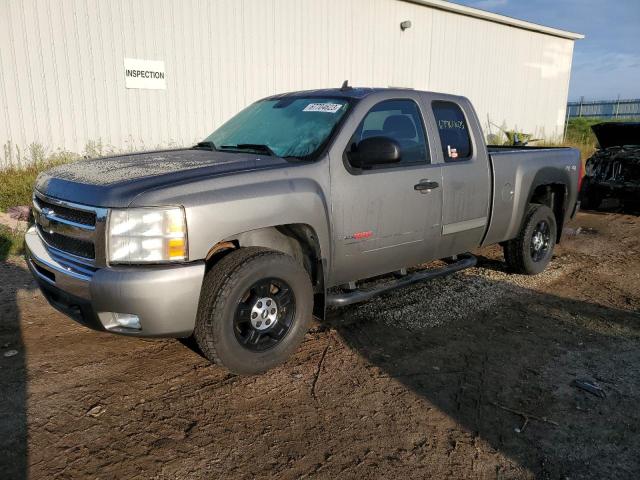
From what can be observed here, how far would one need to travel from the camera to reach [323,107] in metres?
4.10

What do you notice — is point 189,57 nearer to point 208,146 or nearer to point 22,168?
point 22,168

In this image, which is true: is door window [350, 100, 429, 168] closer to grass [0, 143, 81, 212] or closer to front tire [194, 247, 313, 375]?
front tire [194, 247, 313, 375]

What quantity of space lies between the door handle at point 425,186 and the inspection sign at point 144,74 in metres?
7.67

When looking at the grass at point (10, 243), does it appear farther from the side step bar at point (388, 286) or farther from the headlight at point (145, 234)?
the side step bar at point (388, 286)

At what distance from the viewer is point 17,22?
855cm

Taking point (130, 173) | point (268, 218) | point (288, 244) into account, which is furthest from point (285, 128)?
point (130, 173)

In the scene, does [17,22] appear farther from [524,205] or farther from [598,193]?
[598,193]

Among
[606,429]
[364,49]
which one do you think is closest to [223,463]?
[606,429]

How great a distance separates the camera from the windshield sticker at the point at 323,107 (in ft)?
13.2

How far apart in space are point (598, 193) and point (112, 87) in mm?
9202

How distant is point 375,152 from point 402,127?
0.76 meters

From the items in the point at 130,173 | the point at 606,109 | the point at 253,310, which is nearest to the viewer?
the point at 130,173

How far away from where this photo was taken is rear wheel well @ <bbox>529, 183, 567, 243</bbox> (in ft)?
19.7

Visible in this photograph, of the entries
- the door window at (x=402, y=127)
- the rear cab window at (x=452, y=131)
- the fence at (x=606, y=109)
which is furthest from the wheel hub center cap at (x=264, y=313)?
the fence at (x=606, y=109)
